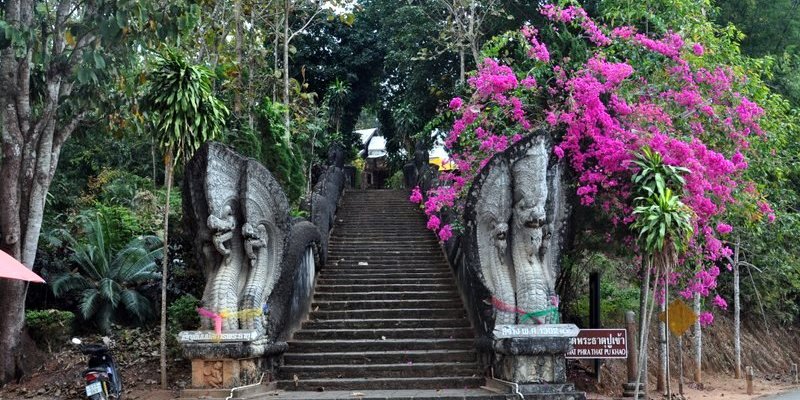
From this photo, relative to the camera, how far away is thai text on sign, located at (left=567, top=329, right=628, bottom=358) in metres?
8.46

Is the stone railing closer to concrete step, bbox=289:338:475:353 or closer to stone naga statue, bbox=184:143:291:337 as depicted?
stone naga statue, bbox=184:143:291:337

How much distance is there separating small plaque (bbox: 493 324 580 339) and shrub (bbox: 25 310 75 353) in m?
5.61

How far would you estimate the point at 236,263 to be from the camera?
327 inches

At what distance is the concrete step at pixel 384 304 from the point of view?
10469 millimetres

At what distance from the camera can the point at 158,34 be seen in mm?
8539

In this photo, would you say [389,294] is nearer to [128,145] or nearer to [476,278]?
[476,278]

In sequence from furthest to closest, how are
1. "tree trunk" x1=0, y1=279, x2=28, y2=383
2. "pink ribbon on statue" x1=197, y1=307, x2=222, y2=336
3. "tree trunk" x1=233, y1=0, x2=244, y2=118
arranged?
"tree trunk" x1=233, y1=0, x2=244, y2=118
"tree trunk" x1=0, y1=279, x2=28, y2=383
"pink ribbon on statue" x1=197, y1=307, x2=222, y2=336

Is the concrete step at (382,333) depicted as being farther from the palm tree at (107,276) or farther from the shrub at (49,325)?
the shrub at (49,325)

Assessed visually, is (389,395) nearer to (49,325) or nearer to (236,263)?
(236,263)

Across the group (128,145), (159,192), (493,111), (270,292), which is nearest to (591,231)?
(493,111)

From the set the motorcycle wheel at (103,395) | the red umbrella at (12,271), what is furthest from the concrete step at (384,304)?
the red umbrella at (12,271)

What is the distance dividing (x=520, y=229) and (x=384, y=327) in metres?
2.67

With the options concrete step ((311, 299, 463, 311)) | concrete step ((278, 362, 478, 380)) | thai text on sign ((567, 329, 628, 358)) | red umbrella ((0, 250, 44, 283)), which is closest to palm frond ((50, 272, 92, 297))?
concrete step ((311, 299, 463, 311))

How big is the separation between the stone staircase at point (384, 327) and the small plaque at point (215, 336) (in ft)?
3.27
